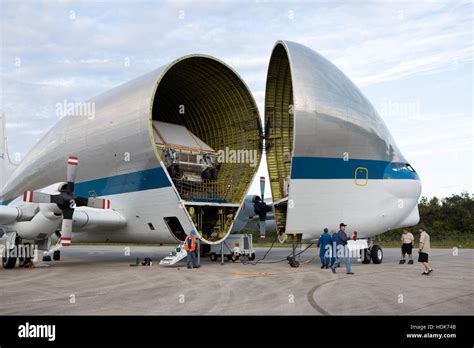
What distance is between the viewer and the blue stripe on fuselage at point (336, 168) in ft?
61.6

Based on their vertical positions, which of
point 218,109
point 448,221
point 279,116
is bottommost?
point 448,221

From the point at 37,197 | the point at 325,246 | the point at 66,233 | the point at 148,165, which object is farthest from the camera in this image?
the point at 148,165

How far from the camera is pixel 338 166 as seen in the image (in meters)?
19.1

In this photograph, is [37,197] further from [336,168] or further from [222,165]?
[336,168]

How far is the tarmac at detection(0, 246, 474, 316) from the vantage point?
9.42 metres

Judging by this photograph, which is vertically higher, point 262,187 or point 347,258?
point 262,187

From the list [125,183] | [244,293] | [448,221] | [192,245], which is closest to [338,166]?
[192,245]

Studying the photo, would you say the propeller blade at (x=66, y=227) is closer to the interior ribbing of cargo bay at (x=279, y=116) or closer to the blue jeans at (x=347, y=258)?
the interior ribbing of cargo bay at (x=279, y=116)

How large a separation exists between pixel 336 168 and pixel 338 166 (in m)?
0.12

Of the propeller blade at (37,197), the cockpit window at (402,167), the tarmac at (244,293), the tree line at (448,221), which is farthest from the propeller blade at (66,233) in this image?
the tree line at (448,221)

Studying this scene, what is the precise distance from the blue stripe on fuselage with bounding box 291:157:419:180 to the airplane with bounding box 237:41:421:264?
0.13 ft
